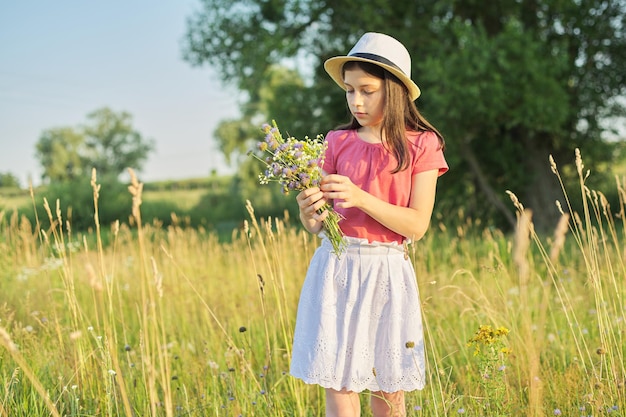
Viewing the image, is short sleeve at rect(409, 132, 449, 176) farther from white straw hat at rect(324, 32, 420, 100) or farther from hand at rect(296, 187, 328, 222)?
hand at rect(296, 187, 328, 222)

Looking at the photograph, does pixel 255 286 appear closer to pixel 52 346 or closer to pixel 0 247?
pixel 52 346

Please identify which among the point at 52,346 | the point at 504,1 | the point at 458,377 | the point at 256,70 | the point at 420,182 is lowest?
the point at 458,377

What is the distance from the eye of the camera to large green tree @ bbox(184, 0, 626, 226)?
9680 mm

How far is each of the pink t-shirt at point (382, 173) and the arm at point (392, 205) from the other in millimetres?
37

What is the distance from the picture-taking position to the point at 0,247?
6.74 metres

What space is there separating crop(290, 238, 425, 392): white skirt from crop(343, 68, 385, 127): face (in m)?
0.49

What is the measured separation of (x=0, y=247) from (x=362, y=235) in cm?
551

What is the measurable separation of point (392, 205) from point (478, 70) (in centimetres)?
772

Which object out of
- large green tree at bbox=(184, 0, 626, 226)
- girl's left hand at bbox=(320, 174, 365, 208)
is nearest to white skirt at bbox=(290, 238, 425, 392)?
girl's left hand at bbox=(320, 174, 365, 208)

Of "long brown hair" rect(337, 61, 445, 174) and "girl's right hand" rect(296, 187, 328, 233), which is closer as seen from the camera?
"girl's right hand" rect(296, 187, 328, 233)

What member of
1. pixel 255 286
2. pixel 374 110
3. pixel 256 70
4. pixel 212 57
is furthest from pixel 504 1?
pixel 374 110

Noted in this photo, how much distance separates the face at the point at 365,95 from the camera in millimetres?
A: 2475

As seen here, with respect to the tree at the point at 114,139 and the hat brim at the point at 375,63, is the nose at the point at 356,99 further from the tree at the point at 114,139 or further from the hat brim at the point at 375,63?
the tree at the point at 114,139

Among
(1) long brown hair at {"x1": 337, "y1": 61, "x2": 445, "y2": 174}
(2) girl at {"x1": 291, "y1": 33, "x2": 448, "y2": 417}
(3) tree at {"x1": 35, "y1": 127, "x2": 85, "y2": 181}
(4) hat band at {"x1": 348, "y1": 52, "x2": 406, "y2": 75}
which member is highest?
(3) tree at {"x1": 35, "y1": 127, "x2": 85, "y2": 181}
